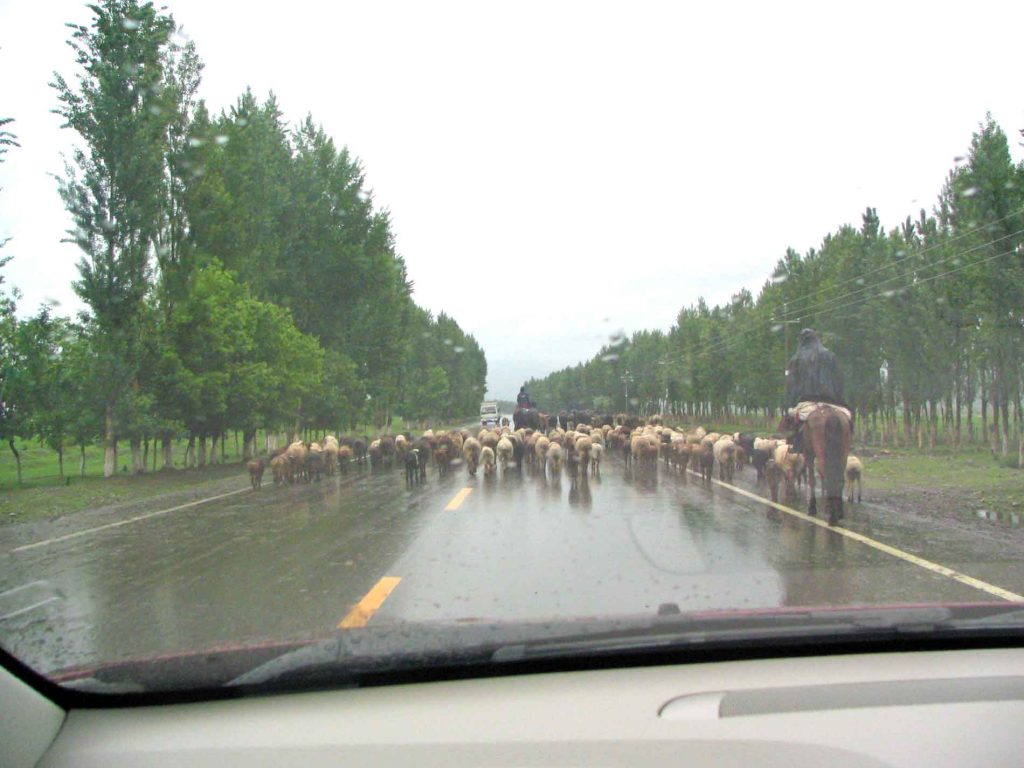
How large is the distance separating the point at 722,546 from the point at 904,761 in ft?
20.5

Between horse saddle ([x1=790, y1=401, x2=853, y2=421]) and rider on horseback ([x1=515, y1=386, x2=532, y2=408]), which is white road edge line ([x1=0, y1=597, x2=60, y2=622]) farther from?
rider on horseback ([x1=515, y1=386, x2=532, y2=408])

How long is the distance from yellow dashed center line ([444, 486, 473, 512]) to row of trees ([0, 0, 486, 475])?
1106 cm

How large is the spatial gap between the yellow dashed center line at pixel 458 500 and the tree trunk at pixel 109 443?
12513 mm

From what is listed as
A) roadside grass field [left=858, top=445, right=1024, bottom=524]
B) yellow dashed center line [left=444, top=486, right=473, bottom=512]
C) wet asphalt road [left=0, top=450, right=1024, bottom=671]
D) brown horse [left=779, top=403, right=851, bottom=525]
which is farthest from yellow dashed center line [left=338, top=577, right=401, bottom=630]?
roadside grass field [left=858, top=445, right=1024, bottom=524]

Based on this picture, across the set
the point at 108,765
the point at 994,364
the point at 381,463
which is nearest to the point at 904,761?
the point at 108,765

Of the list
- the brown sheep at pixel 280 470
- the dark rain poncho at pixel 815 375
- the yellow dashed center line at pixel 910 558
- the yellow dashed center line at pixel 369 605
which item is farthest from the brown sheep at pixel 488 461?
the yellow dashed center line at pixel 369 605

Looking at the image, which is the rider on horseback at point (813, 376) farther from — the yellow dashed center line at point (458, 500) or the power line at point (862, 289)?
the power line at point (862, 289)

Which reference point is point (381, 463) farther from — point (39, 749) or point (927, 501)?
point (39, 749)

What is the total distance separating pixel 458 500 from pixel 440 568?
580 cm

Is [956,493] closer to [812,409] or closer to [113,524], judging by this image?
[812,409]

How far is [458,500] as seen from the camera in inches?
516

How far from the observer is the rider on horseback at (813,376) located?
10602mm

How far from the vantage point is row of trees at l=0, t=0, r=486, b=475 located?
22.1m

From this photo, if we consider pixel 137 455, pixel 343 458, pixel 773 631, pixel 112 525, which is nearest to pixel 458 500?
pixel 112 525
